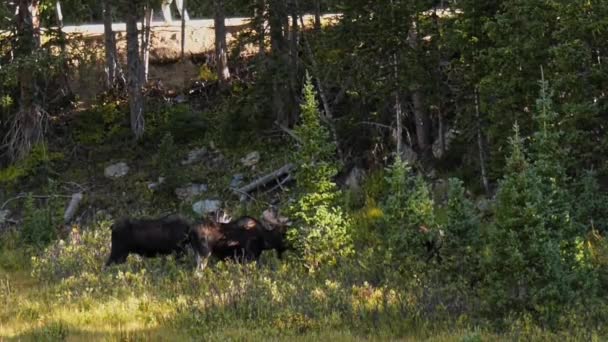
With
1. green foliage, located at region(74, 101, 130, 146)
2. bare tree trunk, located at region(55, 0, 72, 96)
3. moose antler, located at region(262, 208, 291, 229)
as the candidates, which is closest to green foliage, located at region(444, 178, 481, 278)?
moose antler, located at region(262, 208, 291, 229)

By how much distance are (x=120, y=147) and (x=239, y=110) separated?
Answer: 431 centimetres

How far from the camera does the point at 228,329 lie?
35.7ft

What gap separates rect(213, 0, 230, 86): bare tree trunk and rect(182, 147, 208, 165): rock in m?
3.89

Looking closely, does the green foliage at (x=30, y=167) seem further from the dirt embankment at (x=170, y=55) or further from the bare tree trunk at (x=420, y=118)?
the bare tree trunk at (x=420, y=118)

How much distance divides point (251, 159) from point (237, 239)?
30.5 feet

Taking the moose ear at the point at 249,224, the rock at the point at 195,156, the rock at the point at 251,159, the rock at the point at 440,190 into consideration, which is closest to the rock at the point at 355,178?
the rock at the point at 440,190

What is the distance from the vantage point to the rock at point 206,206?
2200 cm

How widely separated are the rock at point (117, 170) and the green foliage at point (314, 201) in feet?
41.1

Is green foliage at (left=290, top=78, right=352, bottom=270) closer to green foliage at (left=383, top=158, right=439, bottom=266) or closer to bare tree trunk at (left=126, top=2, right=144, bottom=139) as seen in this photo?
green foliage at (left=383, top=158, right=439, bottom=266)

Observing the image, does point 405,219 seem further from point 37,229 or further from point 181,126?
point 181,126

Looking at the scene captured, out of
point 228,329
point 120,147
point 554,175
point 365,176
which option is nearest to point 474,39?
point 365,176

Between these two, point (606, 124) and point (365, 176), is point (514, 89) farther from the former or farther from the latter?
point (365, 176)

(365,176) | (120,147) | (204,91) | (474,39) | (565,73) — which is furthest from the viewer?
(204,91)

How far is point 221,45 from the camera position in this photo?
1112 inches
